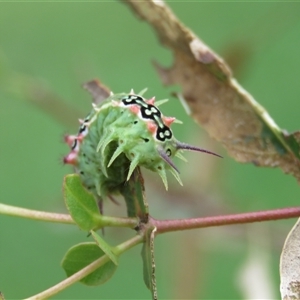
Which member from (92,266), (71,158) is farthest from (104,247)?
(71,158)

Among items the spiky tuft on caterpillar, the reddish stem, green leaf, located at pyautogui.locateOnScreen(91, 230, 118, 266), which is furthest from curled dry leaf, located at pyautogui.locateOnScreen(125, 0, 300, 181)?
green leaf, located at pyautogui.locateOnScreen(91, 230, 118, 266)

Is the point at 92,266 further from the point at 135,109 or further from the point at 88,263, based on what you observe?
the point at 135,109

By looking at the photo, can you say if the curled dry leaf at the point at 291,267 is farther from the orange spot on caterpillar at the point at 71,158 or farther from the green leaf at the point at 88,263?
the orange spot on caterpillar at the point at 71,158

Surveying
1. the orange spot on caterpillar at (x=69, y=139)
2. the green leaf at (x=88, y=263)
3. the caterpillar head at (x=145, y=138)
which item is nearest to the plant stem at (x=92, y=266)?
the green leaf at (x=88, y=263)

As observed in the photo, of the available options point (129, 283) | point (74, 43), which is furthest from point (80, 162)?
point (74, 43)

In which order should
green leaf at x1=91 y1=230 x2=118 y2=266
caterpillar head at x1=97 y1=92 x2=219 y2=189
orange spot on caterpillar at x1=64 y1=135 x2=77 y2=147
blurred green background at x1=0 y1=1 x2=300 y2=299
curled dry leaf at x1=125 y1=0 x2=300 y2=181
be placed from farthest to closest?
blurred green background at x1=0 y1=1 x2=300 y2=299 → orange spot on caterpillar at x1=64 y1=135 x2=77 y2=147 → curled dry leaf at x1=125 y1=0 x2=300 y2=181 → caterpillar head at x1=97 y1=92 x2=219 y2=189 → green leaf at x1=91 y1=230 x2=118 y2=266

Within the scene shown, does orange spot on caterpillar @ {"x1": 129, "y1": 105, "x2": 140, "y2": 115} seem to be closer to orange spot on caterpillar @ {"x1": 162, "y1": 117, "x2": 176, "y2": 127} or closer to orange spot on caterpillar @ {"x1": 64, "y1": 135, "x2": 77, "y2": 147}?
orange spot on caterpillar @ {"x1": 162, "y1": 117, "x2": 176, "y2": 127}
